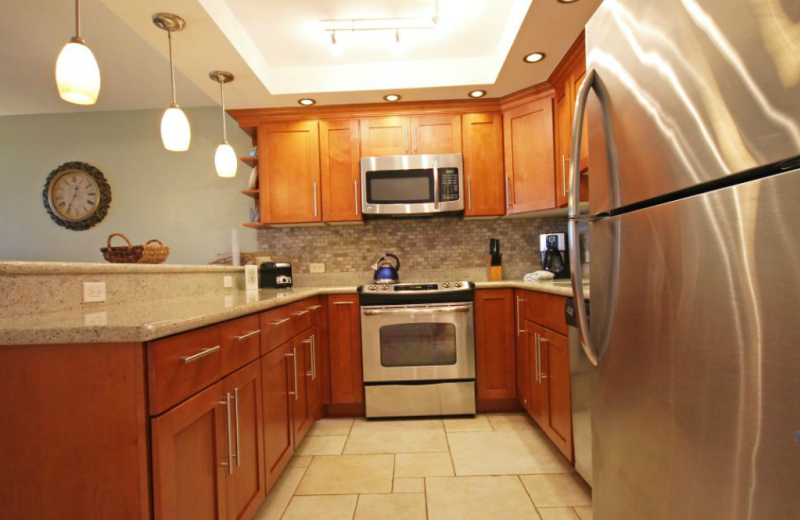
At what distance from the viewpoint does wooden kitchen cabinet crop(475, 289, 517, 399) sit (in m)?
2.58

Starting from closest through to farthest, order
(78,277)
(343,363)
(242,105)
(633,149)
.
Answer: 1. (633,149)
2. (78,277)
3. (343,363)
4. (242,105)

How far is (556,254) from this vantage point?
9.38 ft

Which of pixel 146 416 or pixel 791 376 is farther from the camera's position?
pixel 146 416

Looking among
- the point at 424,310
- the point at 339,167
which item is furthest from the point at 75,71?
the point at 424,310

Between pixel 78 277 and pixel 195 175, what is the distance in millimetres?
2479

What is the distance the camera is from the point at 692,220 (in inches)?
24.7

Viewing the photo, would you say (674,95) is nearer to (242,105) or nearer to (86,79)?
(86,79)

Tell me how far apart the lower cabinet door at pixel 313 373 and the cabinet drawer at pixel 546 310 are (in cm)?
135

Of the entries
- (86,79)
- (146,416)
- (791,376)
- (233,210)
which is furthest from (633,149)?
(233,210)

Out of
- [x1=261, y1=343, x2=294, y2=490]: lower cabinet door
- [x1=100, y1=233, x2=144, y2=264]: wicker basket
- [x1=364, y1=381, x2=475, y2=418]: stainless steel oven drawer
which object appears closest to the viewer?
[x1=261, y1=343, x2=294, y2=490]: lower cabinet door

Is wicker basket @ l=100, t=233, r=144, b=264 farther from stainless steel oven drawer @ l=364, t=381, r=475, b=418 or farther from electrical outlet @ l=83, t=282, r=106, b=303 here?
stainless steel oven drawer @ l=364, t=381, r=475, b=418

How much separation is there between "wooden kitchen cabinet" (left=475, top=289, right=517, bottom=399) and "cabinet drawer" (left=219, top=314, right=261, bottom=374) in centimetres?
157

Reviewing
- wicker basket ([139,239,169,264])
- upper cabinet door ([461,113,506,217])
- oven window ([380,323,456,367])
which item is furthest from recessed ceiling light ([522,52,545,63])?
wicker basket ([139,239,169,264])

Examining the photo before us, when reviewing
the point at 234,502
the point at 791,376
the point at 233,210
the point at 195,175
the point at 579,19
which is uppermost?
the point at 579,19
